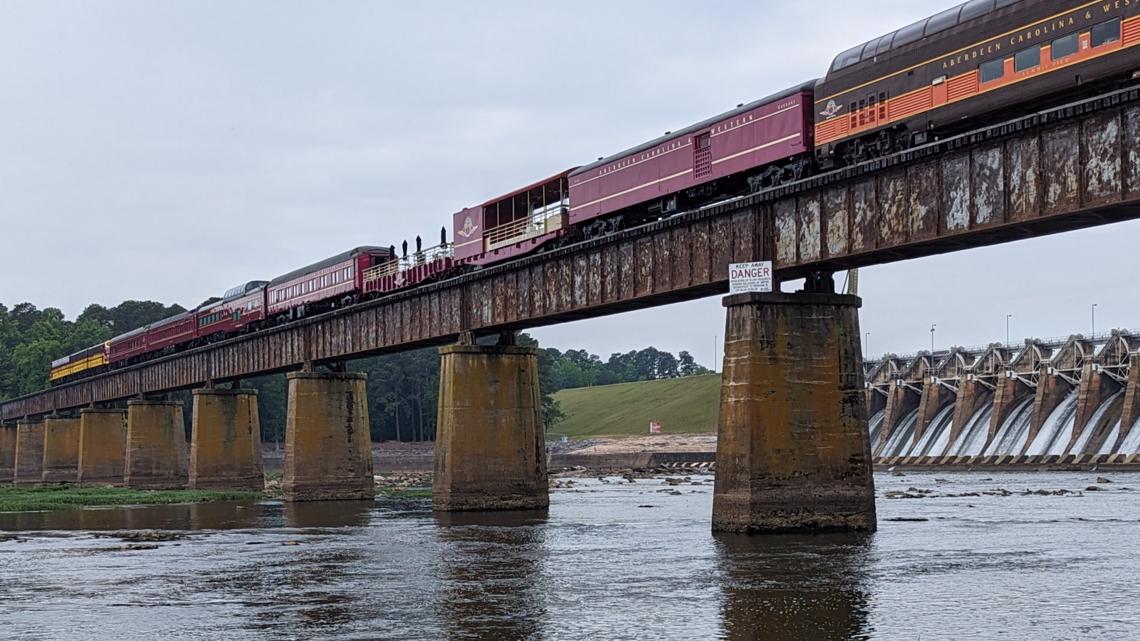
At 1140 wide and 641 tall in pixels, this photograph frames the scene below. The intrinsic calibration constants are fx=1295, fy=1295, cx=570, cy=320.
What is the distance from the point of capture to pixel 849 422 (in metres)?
38.3

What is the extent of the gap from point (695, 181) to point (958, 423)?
8738 cm

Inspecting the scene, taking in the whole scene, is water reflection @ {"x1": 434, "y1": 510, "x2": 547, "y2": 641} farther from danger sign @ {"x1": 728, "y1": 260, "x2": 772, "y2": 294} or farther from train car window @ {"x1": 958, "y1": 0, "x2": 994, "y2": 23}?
train car window @ {"x1": 958, "y1": 0, "x2": 994, "y2": 23}

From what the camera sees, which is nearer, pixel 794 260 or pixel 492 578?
pixel 492 578

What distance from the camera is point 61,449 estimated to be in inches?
4975

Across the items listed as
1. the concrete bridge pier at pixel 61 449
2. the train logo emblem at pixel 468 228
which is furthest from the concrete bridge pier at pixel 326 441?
the concrete bridge pier at pixel 61 449

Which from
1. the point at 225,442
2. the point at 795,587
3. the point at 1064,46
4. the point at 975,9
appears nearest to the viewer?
the point at 795,587

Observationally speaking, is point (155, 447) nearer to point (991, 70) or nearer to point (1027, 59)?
point (991, 70)

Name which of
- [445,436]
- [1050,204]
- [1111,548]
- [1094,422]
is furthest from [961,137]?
[1094,422]

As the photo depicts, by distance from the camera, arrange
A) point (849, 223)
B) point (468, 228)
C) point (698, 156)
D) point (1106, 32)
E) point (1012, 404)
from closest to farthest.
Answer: point (1106, 32) → point (849, 223) → point (698, 156) → point (468, 228) → point (1012, 404)

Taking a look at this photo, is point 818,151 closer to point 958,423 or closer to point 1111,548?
point 1111,548

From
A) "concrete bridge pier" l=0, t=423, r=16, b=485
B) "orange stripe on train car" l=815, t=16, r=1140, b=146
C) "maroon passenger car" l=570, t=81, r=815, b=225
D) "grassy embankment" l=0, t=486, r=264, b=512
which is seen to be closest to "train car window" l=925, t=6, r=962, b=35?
"orange stripe on train car" l=815, t=16, r=1140, b=146

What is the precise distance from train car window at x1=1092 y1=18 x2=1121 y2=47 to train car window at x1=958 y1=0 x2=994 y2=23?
13.2ft

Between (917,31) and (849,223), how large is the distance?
6.30 meters

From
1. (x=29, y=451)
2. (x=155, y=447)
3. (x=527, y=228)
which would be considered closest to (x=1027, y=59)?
(x=527, y=228)
